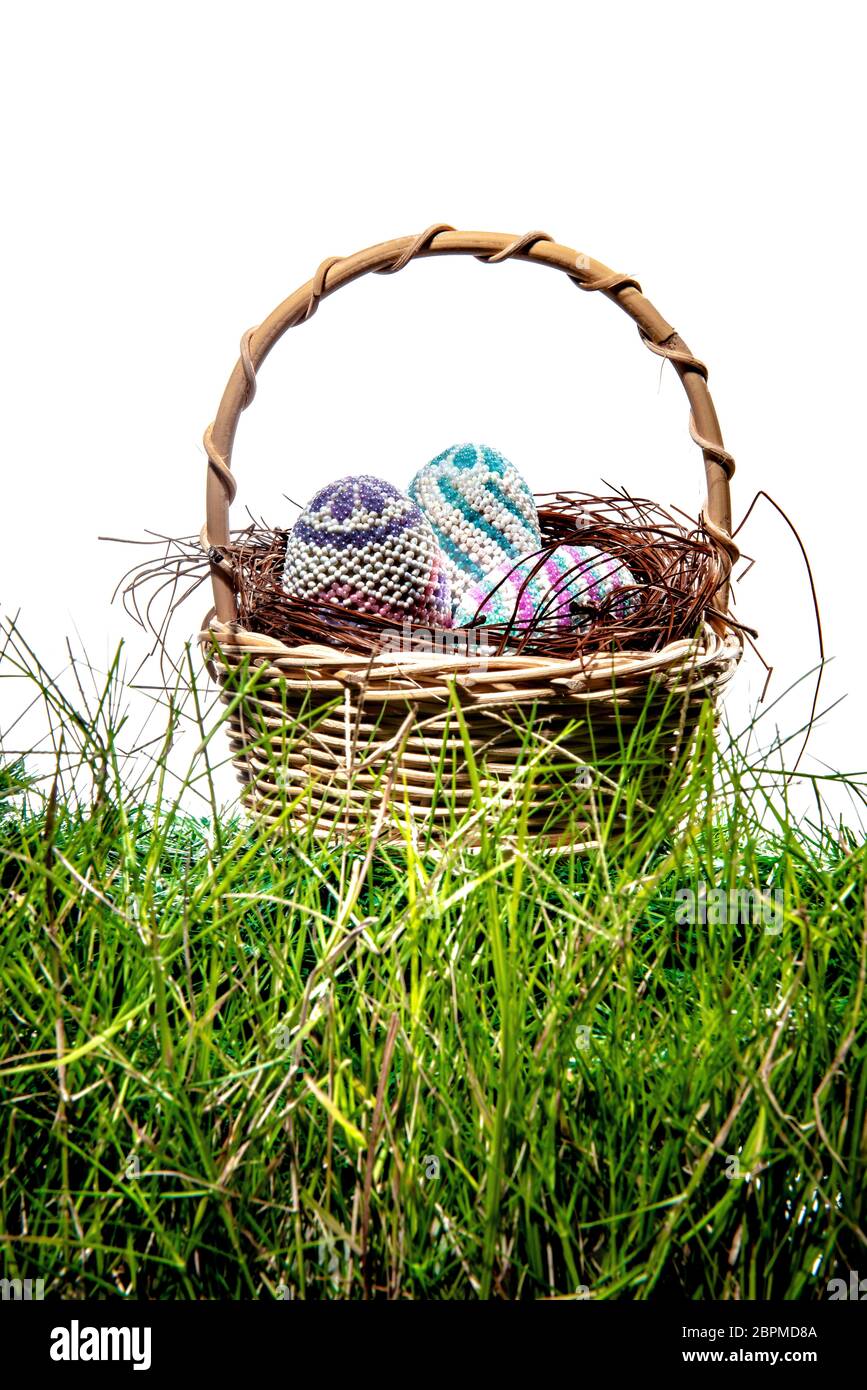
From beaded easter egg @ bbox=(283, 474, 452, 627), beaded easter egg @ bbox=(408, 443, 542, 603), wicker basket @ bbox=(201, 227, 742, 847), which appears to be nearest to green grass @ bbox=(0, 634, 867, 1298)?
wicker basket @ bbox=(201, 227, 742, 847)

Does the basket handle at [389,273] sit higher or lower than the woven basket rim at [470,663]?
higher

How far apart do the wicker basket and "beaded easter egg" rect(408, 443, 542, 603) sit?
250 mm

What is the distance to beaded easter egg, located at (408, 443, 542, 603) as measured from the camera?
63.6 inches

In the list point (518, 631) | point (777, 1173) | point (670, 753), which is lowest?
point (777, 1173)

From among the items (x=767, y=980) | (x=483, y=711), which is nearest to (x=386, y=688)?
(x=483, y=711)

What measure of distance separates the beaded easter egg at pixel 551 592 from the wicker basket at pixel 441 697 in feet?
0.42

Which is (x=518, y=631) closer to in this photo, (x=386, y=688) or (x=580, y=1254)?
(x=386, y=688)

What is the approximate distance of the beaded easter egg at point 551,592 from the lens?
1.46 meters

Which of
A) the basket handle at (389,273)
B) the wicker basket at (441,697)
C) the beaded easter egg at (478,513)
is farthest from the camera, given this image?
the beaded easter egg at (478,513)

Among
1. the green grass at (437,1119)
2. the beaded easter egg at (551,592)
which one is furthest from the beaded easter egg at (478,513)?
the green grass at (437,1119)

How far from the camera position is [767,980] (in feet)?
3.25
